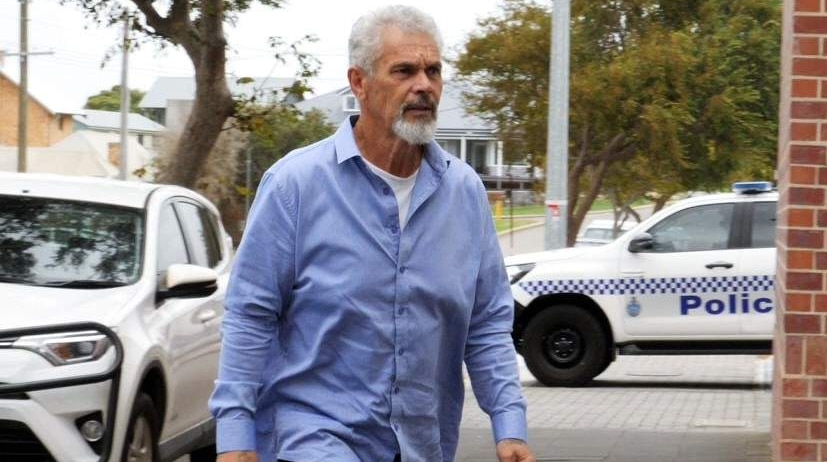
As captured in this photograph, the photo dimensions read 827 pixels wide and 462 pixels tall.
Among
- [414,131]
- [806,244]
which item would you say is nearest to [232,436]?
[414,131]

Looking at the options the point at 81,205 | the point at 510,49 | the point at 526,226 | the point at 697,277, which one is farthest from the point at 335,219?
the point at 526,226

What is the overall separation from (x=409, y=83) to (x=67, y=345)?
3544 mm

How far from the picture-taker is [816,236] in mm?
6438

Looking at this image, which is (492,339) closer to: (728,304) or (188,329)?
(188,329)

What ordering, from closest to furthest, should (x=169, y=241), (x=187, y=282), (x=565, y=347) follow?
1. (x=187, y=282)
2. (x=169, y=241)
3. (x=565, y=347)

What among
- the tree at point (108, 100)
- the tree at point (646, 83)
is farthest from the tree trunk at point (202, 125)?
the tree at point (108, 100)

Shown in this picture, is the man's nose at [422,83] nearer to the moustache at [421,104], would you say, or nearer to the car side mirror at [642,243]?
the moustache at [421,104]

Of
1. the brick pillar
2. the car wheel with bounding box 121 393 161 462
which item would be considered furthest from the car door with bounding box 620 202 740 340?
the brick pillar

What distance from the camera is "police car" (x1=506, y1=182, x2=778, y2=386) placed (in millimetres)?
15461

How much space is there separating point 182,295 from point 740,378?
10.2 meters

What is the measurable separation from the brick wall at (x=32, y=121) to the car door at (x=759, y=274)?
76.5 meters

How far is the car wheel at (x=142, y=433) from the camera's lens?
23.9ft

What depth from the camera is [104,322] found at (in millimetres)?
7242

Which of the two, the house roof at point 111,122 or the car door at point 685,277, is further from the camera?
the house roof at point 111,122
